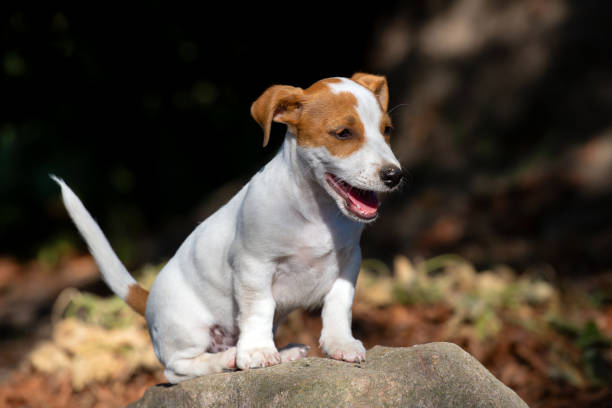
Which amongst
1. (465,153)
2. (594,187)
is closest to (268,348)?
(594,187)

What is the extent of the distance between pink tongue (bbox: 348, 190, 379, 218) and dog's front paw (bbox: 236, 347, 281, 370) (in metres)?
0.67

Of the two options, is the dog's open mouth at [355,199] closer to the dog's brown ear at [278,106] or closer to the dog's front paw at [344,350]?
the dog's brown ear at [278,106]

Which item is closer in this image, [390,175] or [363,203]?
[390,175]

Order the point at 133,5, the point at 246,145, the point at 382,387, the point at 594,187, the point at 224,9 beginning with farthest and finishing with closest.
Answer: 1. the point at 246,145
2. the point at 224,9
3. the point at 133,5
4. the point at 594,187
5. the point at 382,387

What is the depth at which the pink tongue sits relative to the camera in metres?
2.71

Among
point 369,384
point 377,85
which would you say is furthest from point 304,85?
point 369,384

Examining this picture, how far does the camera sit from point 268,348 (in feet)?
9.01

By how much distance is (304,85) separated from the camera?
9461 millimetres

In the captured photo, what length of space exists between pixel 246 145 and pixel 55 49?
389 centimetres

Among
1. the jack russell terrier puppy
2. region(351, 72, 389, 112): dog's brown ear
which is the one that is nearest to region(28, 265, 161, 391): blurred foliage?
the jack russell terrier puppy

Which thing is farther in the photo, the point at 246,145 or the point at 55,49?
the point at 246,145

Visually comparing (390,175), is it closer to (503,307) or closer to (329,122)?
(329,122)

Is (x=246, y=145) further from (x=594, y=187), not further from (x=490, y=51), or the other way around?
(x=594, y=187)

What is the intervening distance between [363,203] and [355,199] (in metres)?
0.04
